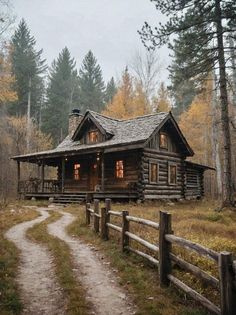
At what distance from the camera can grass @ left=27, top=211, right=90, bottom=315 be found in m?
6.09

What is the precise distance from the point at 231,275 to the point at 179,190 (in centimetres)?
Answer: 2514

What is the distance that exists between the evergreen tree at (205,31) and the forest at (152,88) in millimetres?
54

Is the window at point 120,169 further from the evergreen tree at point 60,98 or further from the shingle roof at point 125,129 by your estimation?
the evergreen tree at point 60,98

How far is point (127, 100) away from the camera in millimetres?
39594

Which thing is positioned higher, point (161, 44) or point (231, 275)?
point (161, 44)

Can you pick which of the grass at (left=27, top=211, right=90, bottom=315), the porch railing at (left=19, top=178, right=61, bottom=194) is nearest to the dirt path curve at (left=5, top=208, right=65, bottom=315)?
the grass at (left=27, top=211, right=90, bottom=315)

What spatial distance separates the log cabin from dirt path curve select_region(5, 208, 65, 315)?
43.5ft

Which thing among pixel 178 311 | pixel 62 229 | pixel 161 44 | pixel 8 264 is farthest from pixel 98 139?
pixel 178 311

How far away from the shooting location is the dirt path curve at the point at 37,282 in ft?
20.2

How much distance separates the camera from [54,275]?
797 centimetres

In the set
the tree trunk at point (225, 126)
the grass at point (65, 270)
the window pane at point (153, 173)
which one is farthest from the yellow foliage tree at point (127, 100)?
the grass at point (65, 270)

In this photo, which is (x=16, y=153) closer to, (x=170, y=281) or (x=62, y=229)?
(x=62, y=229)

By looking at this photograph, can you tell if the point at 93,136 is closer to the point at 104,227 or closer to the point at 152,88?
the point at 152,88

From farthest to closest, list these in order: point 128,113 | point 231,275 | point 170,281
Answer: point 128,113 → point 170,281 → point 231,275
